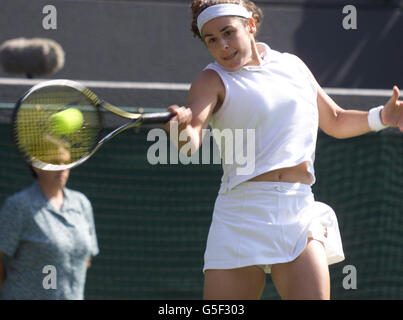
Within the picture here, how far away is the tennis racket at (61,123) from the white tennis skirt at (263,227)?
1.52 ft

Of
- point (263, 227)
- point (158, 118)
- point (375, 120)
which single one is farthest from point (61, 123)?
point (375, 120)

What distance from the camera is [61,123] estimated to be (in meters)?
3.52

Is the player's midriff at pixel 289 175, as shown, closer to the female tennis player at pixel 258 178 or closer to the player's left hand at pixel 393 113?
the female tennis player at pixel 258 178

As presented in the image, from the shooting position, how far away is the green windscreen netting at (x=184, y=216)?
18.5 feet

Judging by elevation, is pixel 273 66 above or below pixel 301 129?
above

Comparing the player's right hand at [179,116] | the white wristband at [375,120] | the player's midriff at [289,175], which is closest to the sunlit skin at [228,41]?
the player's right hand at [179,116]

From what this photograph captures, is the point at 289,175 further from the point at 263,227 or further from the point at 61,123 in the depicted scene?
the point at 61,123

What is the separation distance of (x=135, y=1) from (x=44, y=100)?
16.3 ft

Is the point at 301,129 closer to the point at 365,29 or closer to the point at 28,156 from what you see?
the point at 28,156

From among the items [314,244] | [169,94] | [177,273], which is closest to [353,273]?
[177,273]

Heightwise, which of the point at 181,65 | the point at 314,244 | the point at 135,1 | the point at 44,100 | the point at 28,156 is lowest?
the point at 314,244

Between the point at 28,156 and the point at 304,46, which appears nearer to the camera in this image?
the point at 28,156

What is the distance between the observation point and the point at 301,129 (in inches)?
130

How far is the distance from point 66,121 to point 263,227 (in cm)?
94
